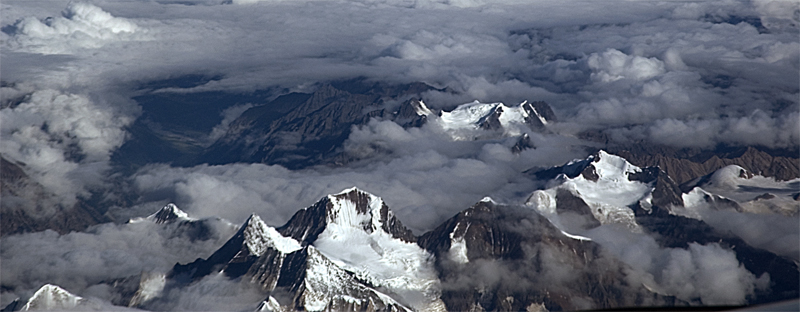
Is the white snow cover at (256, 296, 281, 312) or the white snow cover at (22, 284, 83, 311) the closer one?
the white snow cover at (22, 284, 83, 311)

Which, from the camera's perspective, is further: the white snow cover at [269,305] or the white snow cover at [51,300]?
the white snow cover at [269,305]

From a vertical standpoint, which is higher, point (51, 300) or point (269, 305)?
point (51, 300)

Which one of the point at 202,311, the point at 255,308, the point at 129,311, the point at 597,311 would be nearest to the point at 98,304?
the point at 129,311

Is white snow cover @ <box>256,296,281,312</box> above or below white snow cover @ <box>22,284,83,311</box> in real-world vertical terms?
below

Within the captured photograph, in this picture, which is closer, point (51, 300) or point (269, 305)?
point (51, 300)

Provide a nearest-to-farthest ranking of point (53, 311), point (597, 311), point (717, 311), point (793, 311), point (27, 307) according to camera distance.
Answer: point (793, 311), point (717, 311), point (597, 311), point (53, 311), point (27, 307)

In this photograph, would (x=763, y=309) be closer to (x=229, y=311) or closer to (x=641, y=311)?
(x=641, y=311)

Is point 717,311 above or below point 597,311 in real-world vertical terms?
above

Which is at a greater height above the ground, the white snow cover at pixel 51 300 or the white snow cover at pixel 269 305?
the white snow cover at pixel 51 300
